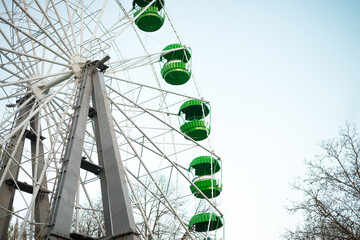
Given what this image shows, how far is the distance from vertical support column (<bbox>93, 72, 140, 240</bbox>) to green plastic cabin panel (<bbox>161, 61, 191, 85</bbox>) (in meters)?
4.96

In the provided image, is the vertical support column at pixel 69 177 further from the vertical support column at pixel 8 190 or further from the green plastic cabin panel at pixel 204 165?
the green plastic cabin panel at pixel 204 165

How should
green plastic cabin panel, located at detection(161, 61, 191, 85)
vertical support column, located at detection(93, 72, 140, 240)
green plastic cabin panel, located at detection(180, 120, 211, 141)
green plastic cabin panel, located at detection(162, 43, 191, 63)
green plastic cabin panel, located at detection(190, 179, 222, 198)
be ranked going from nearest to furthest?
vertical support column, located at detection(93, 72, 140, 240)
green plastic cabin panel, located at detection(190, 179, 222, 198)
green plastic cabin panel, located at detection(161, 61, 191, 85)
green plastic cabin panel, located at detection(162, 43, 191, 63)
green plastic cabin panel, located at detection(180, 120, 211, 141)

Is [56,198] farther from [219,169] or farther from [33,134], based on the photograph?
[219,169]

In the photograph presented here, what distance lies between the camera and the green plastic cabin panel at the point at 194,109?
15735 mm

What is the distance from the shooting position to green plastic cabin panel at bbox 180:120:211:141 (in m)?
15.5

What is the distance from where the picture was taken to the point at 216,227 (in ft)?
43.5

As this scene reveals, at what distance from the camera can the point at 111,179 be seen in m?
8.26

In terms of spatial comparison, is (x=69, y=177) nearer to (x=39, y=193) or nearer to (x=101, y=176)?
(x=101, y=176)

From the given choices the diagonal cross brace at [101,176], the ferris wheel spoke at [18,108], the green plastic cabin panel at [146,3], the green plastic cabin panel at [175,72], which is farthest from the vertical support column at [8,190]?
the green plastic cabin panel at [146,3]

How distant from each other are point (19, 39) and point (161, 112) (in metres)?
5.79

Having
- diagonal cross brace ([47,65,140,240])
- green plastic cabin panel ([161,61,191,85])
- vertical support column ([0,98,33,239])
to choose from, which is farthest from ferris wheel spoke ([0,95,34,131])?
green plastic cabin panel ([161,61,191,85])

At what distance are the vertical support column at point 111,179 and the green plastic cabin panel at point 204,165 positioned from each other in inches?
232

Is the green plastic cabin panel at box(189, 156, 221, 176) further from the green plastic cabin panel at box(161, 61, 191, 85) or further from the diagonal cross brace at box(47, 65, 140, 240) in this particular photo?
the diagonal cross brace at box(47, 65, 140, 240)

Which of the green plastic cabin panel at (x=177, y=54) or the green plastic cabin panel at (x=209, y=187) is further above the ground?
the green plastic cabin panel at (x=177, y=54)
